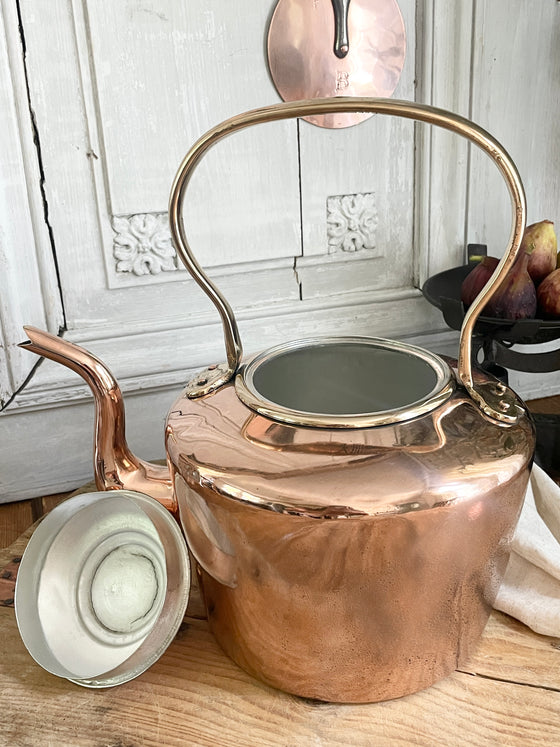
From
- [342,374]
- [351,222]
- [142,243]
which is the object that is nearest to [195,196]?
[142,243]

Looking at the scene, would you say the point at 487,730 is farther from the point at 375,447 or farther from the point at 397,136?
the point at 397,136

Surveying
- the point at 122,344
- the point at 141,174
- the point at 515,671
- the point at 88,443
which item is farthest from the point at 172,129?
the point at 515,671

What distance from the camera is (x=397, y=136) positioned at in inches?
30.4

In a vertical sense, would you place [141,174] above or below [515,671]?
above

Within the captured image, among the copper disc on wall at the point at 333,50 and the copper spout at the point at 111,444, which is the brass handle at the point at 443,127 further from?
the copper disc on wall at the point at 333,50

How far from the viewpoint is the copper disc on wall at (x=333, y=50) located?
0.69m

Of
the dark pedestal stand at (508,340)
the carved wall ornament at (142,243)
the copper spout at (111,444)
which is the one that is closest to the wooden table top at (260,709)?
the copper spout at (111,444)

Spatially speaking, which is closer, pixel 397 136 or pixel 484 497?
pixel 484 497

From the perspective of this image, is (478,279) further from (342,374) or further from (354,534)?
(354,534)

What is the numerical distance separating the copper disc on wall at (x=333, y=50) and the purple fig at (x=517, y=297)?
244 millimetres

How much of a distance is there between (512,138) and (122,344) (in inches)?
19.2

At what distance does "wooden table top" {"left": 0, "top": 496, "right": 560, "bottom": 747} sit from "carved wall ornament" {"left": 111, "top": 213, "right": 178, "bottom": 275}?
382 mm

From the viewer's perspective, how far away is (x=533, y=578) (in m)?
0.54

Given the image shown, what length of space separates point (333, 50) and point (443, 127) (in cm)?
35
